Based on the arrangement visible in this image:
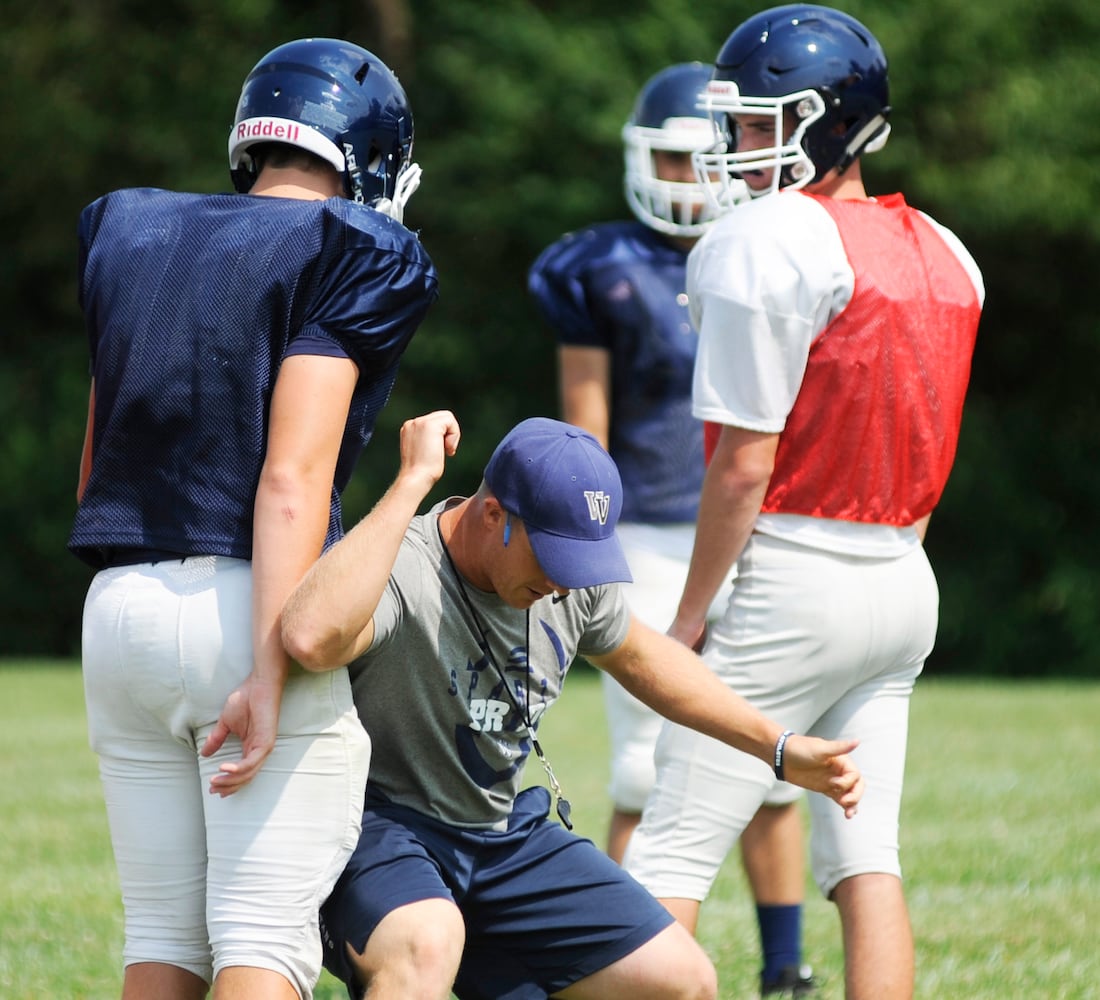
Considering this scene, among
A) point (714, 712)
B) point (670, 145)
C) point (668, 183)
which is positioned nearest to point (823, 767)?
point (714, 712)

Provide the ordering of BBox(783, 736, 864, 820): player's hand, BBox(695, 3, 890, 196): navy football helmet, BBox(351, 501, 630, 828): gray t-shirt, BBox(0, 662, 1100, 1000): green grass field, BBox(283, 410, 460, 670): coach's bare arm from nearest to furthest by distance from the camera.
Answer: BBox(283, 410, 460, 670): coach's bare arm
BBox(351, 501, 630, 828): gray t-shirt
BBox(783, 736, 864, 820): player's hand
BBox(695, 3, 890, 196): navy football helmet
BBox(0, 662, 1100, 1000): green grass field

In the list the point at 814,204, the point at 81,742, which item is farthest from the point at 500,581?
the point at 81,742

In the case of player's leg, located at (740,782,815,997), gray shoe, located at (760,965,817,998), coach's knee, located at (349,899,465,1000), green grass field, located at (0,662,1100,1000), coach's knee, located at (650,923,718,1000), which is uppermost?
coach's knee, located at (349,899,465,1000)

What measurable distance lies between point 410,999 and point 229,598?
2.32 ft

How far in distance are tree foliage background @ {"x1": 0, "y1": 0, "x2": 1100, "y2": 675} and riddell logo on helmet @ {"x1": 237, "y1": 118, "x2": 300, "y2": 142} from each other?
1262 centimetres

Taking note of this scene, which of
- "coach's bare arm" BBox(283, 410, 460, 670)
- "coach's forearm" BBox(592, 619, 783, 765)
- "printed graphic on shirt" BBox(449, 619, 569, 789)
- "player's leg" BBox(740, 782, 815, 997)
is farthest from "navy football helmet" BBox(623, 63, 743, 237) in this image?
"coach's bare arm" BBox(283, 410, 460, 670)

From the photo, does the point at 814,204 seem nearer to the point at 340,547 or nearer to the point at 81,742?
the point at 340,547

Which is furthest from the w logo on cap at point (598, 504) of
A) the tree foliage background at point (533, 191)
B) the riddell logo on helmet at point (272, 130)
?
the tree foliage background at point (533, 191)

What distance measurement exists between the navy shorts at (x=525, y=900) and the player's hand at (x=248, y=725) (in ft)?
1.40

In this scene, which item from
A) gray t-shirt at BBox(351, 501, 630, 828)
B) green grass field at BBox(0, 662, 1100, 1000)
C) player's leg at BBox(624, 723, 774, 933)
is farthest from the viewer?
green grass field at BBox(0, 662, 1100, 1000)

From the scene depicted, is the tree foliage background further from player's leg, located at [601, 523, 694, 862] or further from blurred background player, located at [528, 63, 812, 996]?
player's leg, located at [601, 523, 694, 862]

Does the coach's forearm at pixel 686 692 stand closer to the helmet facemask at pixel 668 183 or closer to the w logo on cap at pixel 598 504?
the w logo on cap at pixel 598 504

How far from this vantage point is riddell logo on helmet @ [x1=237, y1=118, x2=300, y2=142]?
8.50 ft

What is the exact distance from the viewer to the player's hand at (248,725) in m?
2.41
